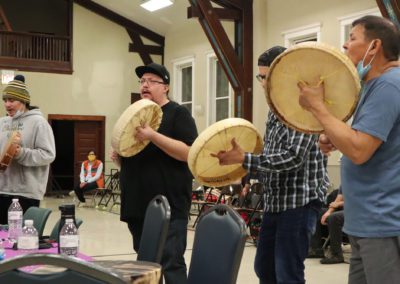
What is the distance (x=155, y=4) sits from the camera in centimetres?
1237

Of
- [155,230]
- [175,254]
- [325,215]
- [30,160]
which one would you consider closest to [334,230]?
[325,215]

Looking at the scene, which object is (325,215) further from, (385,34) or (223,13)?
(223,13)

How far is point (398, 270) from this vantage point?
1902 mm

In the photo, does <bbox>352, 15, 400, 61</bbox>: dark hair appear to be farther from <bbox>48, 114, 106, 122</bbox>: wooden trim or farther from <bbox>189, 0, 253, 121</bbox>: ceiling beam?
<bbox>48, 114, 106, 122</bbox>: wooden trim

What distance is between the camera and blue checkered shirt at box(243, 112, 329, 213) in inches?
99.5

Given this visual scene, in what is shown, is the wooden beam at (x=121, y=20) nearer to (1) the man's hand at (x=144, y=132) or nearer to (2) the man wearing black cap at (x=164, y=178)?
(2) the man wearing black cap at (x=164, y=178)

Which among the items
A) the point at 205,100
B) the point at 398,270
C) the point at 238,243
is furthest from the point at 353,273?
the point at 205,100

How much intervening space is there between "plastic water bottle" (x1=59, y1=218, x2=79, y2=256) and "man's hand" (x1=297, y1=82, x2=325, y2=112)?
3.30ft

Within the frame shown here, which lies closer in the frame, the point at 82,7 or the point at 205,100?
the point at 205,100

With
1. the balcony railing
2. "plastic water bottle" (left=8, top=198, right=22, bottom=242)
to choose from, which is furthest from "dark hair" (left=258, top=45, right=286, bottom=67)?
the balcony railing

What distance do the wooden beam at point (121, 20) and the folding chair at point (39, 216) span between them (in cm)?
1164

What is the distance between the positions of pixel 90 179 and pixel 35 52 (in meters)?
4.18

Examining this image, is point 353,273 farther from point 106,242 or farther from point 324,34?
point 324,34

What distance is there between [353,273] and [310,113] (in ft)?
2.04
